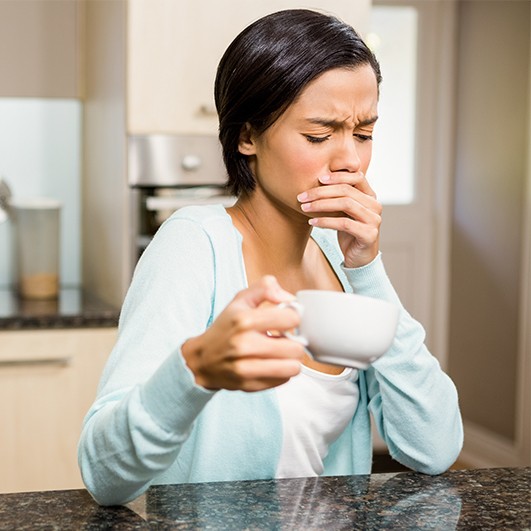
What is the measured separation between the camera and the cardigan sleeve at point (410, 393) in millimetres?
1298

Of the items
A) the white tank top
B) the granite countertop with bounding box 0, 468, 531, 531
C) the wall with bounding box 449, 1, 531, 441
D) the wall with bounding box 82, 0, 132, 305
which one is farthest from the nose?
the wall with bounding box 449, 1, 531, 441

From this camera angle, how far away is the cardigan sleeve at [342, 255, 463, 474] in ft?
4.26

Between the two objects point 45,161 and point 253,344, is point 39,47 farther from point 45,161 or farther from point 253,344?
point 253,344

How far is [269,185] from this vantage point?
1.34 m

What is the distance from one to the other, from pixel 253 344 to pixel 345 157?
20.4 inches

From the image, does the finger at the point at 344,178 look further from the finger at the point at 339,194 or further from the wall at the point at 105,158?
the wall at the point at 105,158

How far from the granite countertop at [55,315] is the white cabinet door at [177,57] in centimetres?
51

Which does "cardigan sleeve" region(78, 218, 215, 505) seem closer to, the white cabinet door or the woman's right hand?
the woman's right hand

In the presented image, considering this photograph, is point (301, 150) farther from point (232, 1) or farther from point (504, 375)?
point (504, 375)

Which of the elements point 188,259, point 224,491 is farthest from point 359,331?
point 188,259

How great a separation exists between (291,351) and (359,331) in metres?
0.07

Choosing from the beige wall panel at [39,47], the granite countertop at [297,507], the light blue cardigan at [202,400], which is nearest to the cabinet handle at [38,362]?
the beige wall panel at [39,47]

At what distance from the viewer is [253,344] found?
0.80 meters

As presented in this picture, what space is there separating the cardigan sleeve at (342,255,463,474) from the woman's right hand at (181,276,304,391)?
18.8 inches
